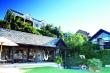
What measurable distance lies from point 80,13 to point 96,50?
6429mm

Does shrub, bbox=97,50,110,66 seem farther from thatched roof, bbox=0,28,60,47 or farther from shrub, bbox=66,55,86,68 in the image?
thatched roof, bbox=0,28,60,47

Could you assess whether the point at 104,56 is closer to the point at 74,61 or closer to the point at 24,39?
the point at 74,61

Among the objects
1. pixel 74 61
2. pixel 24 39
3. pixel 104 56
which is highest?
pixel 24 39

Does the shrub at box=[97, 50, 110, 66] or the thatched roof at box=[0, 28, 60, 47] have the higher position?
the thatched roof at box=[0, 28, 60, 47]

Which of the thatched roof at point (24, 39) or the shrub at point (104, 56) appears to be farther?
the shrub at point (104, 56)

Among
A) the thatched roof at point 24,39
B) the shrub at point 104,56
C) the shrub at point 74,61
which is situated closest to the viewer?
the thatched roof at point 24,39

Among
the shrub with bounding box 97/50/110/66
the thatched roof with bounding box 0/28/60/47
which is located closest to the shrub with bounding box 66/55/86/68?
the shrub with bounding box 97/50/110/66

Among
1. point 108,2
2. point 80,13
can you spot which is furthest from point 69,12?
point 108,2

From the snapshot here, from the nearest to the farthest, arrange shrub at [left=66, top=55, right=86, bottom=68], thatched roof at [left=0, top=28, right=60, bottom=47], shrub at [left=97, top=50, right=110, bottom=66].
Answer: thatched roof at [left=0, top=28, right=60, bottom=47] < shrub at [left=66, top=55, right=86, bottom=68] < shrub at [left=97, top=50, right=110, bottom=66]

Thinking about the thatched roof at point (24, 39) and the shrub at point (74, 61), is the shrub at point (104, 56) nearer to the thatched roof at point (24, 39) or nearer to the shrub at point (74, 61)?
the shrub at point (74, 61)

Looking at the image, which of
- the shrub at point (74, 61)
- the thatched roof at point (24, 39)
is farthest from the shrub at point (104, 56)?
the thatched roof at point (24, 39)

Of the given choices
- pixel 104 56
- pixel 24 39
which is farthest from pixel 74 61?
pixel 24 39

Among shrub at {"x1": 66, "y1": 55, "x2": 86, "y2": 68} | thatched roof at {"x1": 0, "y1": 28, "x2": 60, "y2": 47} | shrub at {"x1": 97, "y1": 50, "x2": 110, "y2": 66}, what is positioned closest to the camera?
thatched roof at {"x1": 0, "y1": 28, "x2": 60, "y2": 47}

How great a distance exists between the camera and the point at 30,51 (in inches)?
1159
